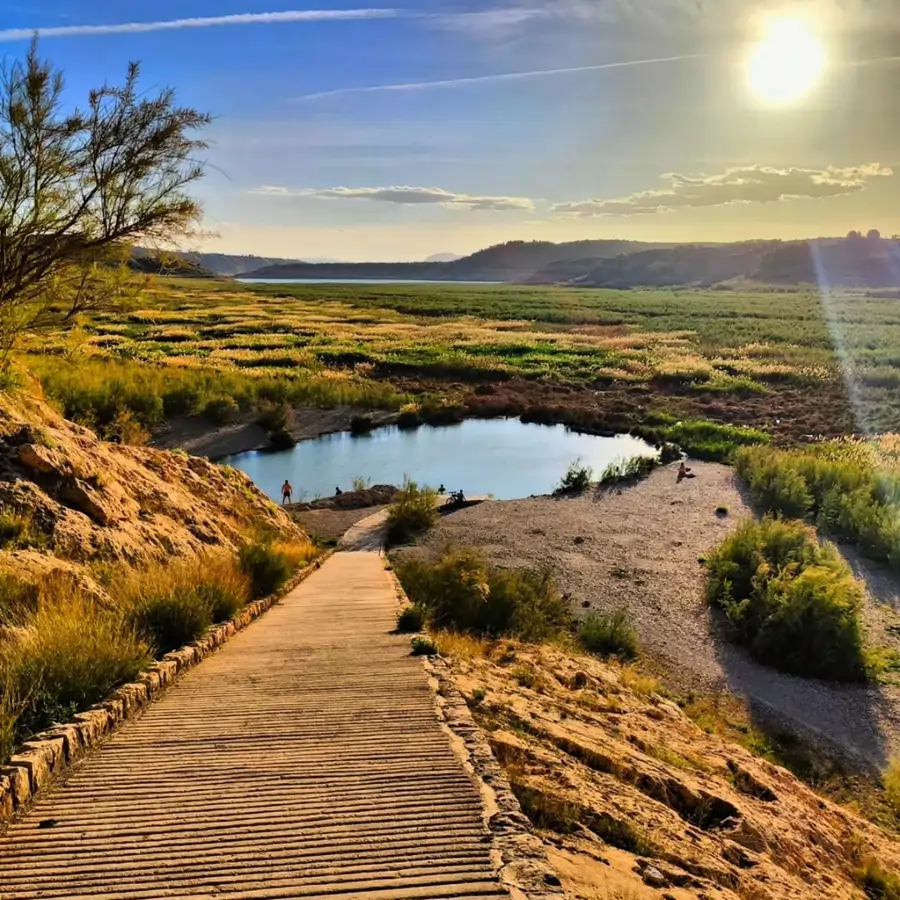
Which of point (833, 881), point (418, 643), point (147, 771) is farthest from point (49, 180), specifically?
point (833, 881)

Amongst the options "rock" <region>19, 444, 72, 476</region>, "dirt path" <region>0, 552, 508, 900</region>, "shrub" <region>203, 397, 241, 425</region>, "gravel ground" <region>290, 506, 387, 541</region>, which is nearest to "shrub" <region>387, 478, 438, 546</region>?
"gravel ground" <region>290, 506, 387, 541</region>

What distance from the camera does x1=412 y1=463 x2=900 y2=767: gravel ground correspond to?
1164 centimetres

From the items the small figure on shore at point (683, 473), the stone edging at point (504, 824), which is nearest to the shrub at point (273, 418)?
the small figure on shore at point (683, 473)

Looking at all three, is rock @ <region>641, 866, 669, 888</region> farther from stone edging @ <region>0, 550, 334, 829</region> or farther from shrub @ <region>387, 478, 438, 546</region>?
shrub @ <region>387, 478, 438, 546</region>

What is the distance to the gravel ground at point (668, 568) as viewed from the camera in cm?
1164

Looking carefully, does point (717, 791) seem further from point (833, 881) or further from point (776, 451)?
point (776, 451)

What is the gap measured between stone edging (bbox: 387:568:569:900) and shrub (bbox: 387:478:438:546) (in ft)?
52.2

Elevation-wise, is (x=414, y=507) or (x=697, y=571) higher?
(x=414, y=507)

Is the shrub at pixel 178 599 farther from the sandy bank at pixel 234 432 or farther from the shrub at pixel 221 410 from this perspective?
the shrub at pixel 221 410

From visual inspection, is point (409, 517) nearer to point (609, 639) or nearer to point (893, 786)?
point (609, 639)

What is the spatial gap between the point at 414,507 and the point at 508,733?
54.1 ft

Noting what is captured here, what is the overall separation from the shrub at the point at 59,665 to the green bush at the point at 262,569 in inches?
156

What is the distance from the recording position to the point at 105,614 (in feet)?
20.7

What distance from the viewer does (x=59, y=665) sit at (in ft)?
16.4
